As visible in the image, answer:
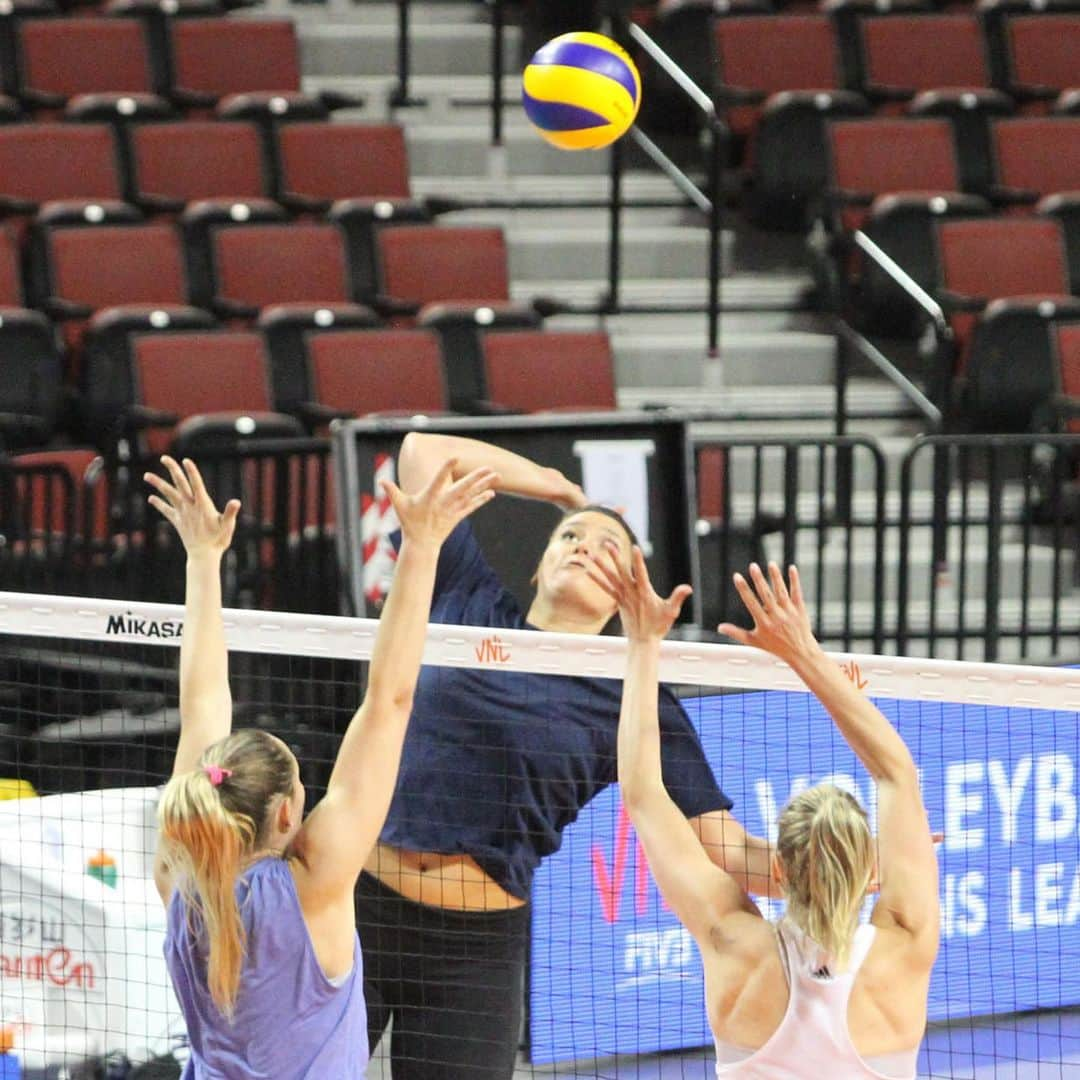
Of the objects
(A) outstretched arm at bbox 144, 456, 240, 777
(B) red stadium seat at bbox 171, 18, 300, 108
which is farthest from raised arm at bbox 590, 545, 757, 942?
(B) red stadium seat at bbox 171, 18, 300, 108

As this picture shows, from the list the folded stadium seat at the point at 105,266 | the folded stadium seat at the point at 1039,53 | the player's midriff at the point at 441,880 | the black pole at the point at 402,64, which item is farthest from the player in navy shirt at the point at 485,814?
the folded stadium seat at the point at 1039,53

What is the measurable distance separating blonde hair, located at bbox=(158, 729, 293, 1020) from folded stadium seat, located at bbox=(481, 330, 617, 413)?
644cm

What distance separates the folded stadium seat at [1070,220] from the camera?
36.9 ft

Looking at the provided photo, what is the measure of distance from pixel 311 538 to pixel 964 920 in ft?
9.03

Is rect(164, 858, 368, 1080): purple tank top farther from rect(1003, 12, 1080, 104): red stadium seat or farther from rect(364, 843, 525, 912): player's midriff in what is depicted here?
rect(1003, 12, 1080, 104): red stadium seat

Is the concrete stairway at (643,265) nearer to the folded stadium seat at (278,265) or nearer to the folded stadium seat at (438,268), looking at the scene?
the folded stadium seat at (438,268)

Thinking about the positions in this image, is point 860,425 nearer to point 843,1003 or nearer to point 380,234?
point 380,234

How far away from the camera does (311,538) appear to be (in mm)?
7805

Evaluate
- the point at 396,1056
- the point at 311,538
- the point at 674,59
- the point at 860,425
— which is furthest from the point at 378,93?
the point at 396,1056

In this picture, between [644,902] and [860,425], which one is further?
[860,425]

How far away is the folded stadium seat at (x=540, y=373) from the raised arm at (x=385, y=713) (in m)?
6.25

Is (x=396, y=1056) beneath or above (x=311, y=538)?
beneath

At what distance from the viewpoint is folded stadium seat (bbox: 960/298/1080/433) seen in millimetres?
10008

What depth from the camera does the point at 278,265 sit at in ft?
34.2
